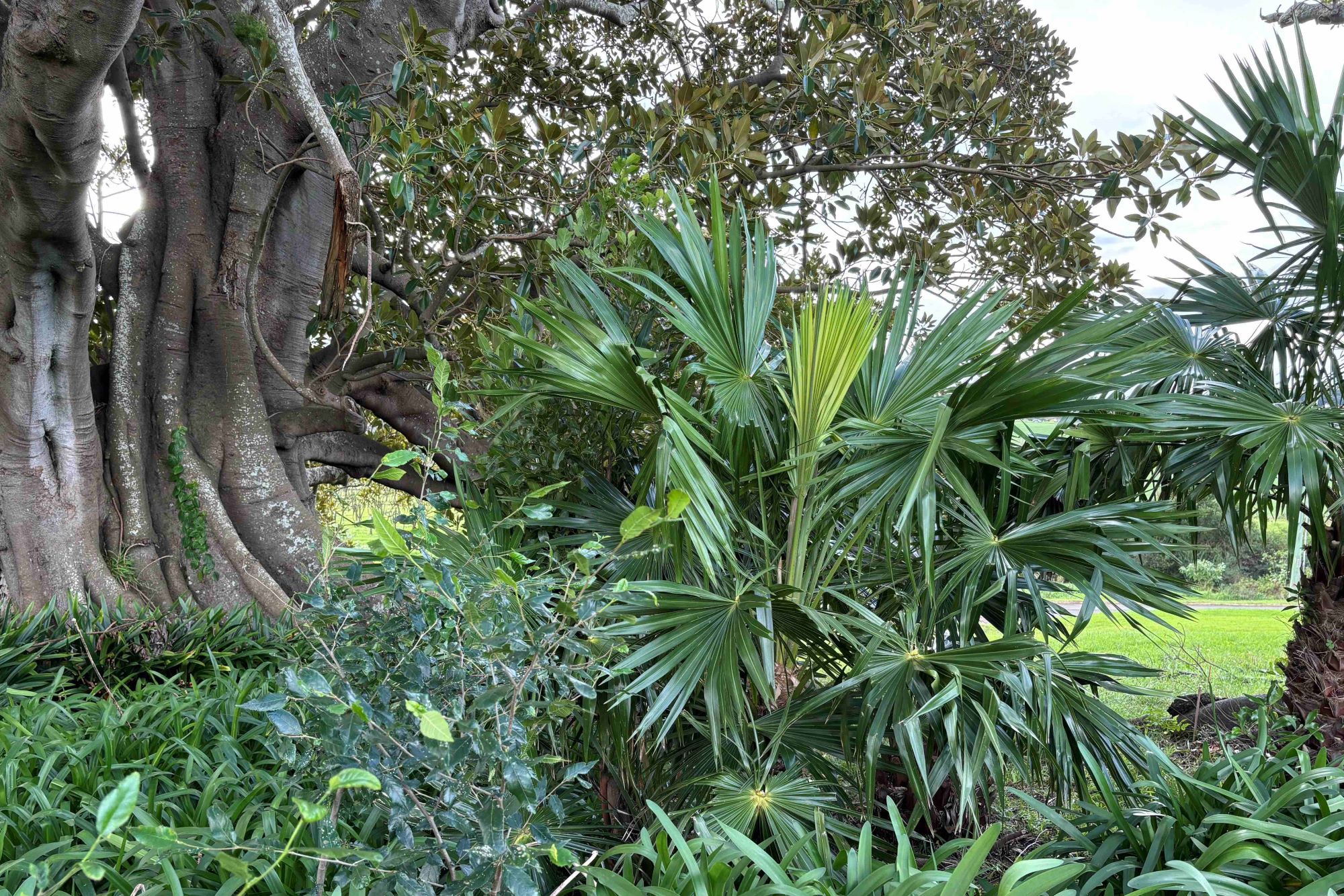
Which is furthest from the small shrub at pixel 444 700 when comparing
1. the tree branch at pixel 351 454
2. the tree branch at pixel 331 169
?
the tree branch at pixel 351 454

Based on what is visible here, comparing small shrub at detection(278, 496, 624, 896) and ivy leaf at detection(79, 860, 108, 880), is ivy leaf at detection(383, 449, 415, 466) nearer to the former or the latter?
small shrub at detection(278, 496, 624, 896)

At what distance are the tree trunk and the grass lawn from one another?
4.54 m

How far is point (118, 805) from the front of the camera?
917 millimetres

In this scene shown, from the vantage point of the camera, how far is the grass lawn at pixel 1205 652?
12.2 feet

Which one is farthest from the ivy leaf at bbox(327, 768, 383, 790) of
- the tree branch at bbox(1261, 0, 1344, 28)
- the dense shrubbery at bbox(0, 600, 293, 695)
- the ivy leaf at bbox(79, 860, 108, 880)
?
the tree branch at bbox(1261, 0, 1344, 28)

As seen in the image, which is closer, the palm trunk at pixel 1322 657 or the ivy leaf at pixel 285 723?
the ivy leaf at pixel 285 723

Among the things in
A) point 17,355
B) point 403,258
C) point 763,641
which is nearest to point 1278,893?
point 763,641

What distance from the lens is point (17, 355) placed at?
13.6ft

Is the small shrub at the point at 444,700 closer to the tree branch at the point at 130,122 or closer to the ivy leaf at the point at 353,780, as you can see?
the ivy leaf at the point at 353,780

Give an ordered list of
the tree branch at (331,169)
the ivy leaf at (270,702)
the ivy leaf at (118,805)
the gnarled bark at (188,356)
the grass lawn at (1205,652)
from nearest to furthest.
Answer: the ivy leaf at (118,805) < the ivy leaf at (270,702) < the tree branch at (331,169) < the grass lawn at (1205,652) < the gnarled bark at (188,356)

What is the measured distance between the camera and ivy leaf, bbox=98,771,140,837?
893 millimetres

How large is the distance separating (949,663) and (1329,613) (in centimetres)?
183

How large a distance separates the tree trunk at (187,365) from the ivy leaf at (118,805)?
12.1 feet

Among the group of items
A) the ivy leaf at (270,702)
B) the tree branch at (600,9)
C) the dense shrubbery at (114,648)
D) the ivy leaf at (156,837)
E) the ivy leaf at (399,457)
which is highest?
the tree branch at (600,9)
